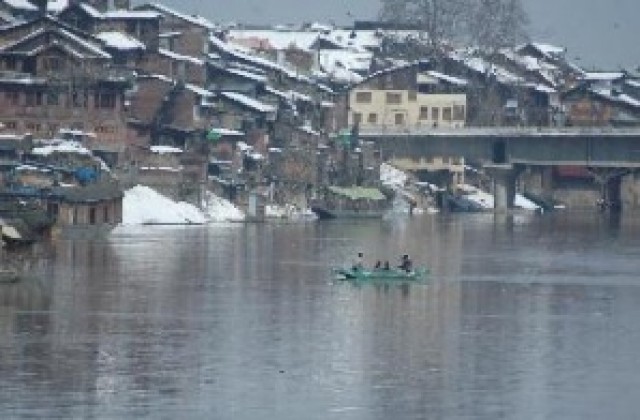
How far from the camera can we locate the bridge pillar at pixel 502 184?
123 m

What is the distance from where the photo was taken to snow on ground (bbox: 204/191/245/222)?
3823 inches

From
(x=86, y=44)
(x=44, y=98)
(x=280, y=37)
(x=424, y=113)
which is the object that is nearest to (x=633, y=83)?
(x=280, y=37)

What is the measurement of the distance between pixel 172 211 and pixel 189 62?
63.0 ft

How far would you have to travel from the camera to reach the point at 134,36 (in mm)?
110188

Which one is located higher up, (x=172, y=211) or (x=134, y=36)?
(x=134, y=36)

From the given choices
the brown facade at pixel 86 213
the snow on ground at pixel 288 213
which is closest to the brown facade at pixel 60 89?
the snow on ground at pixel 288 213

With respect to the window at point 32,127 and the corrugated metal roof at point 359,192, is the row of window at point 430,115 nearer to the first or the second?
the corrugated metal roof at point 359,192

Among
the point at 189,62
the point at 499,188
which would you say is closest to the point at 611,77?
the point at 499,188

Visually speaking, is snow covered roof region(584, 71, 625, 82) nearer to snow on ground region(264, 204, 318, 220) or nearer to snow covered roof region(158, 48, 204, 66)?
snow covered roof region(158, 48, 204, 66)

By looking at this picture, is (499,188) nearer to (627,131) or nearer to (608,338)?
(627,131)

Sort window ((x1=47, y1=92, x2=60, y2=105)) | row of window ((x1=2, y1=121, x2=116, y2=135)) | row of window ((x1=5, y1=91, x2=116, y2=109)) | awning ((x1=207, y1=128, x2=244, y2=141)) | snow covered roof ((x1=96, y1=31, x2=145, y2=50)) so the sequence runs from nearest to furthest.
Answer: row of window ((x1=2, y1=121, x2=116, y2=135)), window ((x1=47, y1=92, x2=60, y2=105)), row of window ((x1=5, y1=91, x2=116, y2=109)), awning ((x1=207, y1=128, x2=244, y2=141)), snow covered roof ((x1=96, y1=31, x2=145, y2=50))

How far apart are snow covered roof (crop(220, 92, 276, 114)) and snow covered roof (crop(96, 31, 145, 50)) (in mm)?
4704

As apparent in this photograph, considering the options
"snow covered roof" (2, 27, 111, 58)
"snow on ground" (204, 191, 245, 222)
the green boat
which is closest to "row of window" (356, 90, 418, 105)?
"snow on ground" (204, 191, 245, 222)

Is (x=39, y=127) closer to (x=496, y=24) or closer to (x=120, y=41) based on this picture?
(x=120, y=41)
